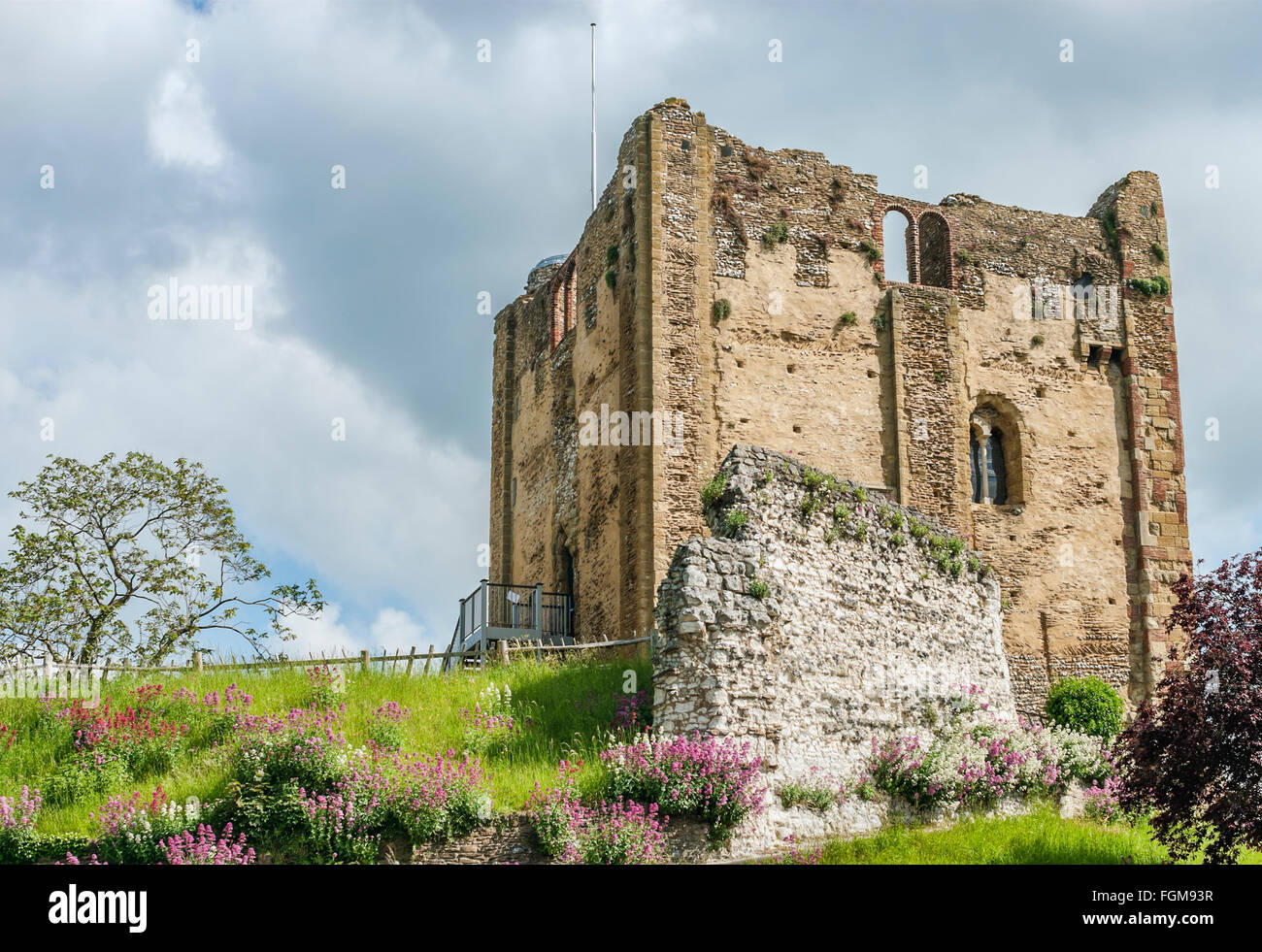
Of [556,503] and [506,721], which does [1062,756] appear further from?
[556,503]

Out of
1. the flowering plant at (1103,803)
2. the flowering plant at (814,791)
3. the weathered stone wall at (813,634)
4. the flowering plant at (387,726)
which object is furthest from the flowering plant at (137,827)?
the flowering plant at (1103,803)

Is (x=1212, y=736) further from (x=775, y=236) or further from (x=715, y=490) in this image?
(x=775, y=236)

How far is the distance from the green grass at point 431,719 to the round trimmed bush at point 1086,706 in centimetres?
875

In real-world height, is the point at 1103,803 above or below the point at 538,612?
below

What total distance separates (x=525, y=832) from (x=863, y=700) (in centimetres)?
500

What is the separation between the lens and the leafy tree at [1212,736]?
639 inches

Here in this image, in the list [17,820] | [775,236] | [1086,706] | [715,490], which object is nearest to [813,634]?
[715,490]

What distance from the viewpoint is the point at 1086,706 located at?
26281 millimetres

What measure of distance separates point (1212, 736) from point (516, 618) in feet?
50.5

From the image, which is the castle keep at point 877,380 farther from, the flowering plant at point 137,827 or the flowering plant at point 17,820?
the flowering plant at point 17,820

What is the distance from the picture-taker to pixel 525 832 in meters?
16.5

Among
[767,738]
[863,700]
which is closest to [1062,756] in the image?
[863,700]

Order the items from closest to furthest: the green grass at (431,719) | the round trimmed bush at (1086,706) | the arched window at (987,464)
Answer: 1. the green grass at (431,719)
2. the round trimmed bush at (1086,706)
3. the arched window at (987,464)

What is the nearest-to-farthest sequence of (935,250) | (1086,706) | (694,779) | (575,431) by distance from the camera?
(694,779) < (1086,706) < (575,431) < (935,250)
